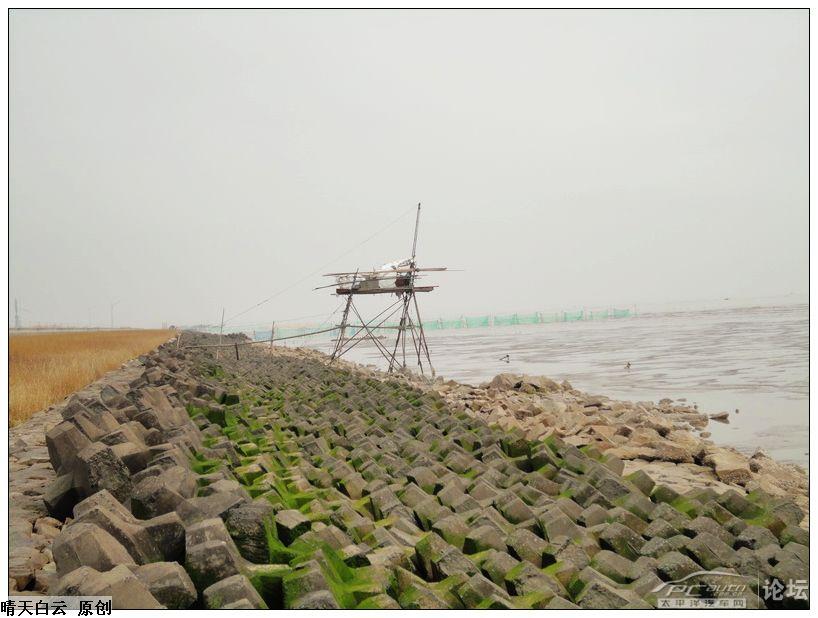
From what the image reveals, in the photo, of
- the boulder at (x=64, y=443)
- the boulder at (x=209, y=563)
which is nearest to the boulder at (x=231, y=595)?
the boulder at (x=209, y=563)

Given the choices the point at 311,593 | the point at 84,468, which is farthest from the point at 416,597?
the point at 84,468

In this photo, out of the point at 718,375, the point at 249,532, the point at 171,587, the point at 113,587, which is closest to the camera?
the point at 113,587

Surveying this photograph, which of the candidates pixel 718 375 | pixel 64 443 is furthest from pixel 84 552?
pixel 718 375

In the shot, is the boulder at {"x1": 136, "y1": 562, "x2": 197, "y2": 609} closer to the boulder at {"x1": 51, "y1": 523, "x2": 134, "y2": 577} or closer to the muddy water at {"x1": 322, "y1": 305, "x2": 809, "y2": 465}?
the boulder at {"x1": 51, "y1": 523, "x2": 134, "y2": 577}

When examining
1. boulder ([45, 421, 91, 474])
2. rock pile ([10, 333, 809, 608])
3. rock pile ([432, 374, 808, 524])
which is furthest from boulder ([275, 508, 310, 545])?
rock pile ([432, 374, 808, 524])

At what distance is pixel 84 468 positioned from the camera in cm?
416

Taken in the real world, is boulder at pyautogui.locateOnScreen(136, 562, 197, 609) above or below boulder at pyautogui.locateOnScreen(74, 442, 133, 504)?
below

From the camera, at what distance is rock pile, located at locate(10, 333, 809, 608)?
306 centimetres

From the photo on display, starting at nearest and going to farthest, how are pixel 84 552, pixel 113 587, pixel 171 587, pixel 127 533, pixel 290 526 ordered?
pixel 113 587 → pixel 171 587 → pixel 84 552 → pixel 127 533 → pixel 290 526

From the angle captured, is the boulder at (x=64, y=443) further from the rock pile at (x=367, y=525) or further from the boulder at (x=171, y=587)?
the boulder at (x=171, y=587)

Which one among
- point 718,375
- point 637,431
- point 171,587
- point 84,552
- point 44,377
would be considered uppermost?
point 84,552

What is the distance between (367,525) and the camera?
167 inches

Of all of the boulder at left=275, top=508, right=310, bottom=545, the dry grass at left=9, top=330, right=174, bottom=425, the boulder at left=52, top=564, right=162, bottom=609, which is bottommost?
the dry grass at left=9, top=330, right=174, bottom=425

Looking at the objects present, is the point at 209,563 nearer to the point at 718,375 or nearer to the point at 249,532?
the point at 249,532
